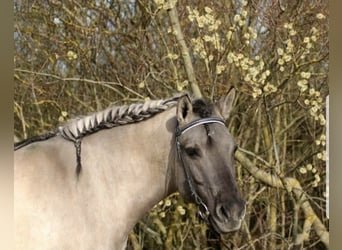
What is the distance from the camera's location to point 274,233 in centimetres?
259

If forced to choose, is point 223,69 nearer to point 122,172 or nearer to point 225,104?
point 225,104

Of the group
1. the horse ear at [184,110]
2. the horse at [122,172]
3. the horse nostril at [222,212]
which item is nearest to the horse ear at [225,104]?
the horse at [122,172]

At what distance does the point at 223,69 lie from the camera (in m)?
2.56

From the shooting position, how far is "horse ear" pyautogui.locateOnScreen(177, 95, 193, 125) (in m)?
2.07

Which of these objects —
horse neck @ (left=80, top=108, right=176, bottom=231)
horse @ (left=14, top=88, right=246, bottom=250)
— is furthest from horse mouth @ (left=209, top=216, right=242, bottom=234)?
horse neck @ (left=80, top=108, right=176, bottom=231)

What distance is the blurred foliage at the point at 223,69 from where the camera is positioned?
256cm

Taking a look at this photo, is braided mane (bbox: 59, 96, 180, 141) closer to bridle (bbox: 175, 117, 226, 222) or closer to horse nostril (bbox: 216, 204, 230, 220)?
bridle (bbox: 175, 117, 226, 222)

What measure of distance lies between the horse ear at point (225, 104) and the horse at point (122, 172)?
7 centimetres

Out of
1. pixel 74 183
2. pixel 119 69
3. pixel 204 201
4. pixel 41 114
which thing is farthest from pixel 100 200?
pixel 119 69

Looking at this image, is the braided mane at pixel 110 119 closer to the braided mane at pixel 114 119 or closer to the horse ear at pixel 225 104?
the braided mane at pixel 114 119

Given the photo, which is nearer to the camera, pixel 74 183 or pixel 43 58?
pixel 74 183

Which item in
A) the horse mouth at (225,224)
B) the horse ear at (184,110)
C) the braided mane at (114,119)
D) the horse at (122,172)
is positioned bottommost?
the horse mouth at (225,224)

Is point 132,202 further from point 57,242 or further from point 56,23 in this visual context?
point 56,23

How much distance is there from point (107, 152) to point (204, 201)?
0.45 metres
